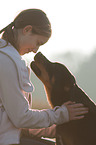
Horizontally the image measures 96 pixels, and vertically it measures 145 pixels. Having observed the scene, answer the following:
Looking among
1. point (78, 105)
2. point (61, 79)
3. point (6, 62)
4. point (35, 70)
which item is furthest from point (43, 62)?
point (6, 62)

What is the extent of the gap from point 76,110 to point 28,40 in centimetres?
72

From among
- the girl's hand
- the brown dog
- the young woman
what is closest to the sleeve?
the young woman

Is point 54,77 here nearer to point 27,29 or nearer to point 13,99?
point 27,29

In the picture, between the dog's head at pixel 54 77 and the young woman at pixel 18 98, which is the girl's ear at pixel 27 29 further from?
the dog's head at pixel 54 77

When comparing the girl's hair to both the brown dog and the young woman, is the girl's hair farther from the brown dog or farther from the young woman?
the brown dog

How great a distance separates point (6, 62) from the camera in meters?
1.40

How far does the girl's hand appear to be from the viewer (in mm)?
1591

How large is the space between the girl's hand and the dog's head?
170mm

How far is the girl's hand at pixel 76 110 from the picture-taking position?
62.6 inches

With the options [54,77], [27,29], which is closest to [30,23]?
[27,29]

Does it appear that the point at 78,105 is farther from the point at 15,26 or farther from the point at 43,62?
the point at 15,26

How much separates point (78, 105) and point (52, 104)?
37 centimetres

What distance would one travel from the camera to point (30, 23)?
166 centimetres

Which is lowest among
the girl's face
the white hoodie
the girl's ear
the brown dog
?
the brown dog
